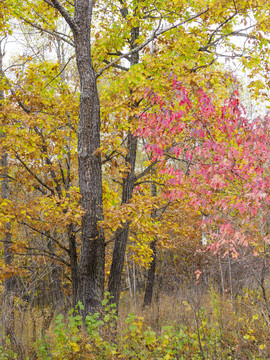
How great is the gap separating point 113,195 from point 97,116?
6.59ft

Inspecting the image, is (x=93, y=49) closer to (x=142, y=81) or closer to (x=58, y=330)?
(x=142, y=81)

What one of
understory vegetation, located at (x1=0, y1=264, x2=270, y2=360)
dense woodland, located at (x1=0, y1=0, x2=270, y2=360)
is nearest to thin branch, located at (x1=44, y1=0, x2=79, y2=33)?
dense woodland, located at (x1=0, y1=0, x2=270, y2=360)

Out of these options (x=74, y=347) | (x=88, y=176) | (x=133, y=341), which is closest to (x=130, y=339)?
(x=133, y=341)

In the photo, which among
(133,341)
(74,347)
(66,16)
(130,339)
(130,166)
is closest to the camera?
(74,347)

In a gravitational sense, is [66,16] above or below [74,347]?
above

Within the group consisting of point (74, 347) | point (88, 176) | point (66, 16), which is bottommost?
point (74, 347)

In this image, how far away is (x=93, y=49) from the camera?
A: 19.9 ft

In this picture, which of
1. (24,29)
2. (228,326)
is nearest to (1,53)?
(24,29)

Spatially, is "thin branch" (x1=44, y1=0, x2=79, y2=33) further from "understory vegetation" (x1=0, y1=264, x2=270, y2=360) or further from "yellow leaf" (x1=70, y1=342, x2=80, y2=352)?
"yellow leaf" (x1=70, y1=342, x2=80, y2=352)

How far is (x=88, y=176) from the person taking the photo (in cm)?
518

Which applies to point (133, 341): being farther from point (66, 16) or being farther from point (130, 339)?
point (66, 16)

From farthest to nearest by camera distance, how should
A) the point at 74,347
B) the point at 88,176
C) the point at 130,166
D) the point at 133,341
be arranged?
the point at 130,166 → the point at 88,176 → the point at 133,341 → the point at 74,347

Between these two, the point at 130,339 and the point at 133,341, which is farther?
the point at 130,339

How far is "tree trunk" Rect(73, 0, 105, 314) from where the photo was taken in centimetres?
499
